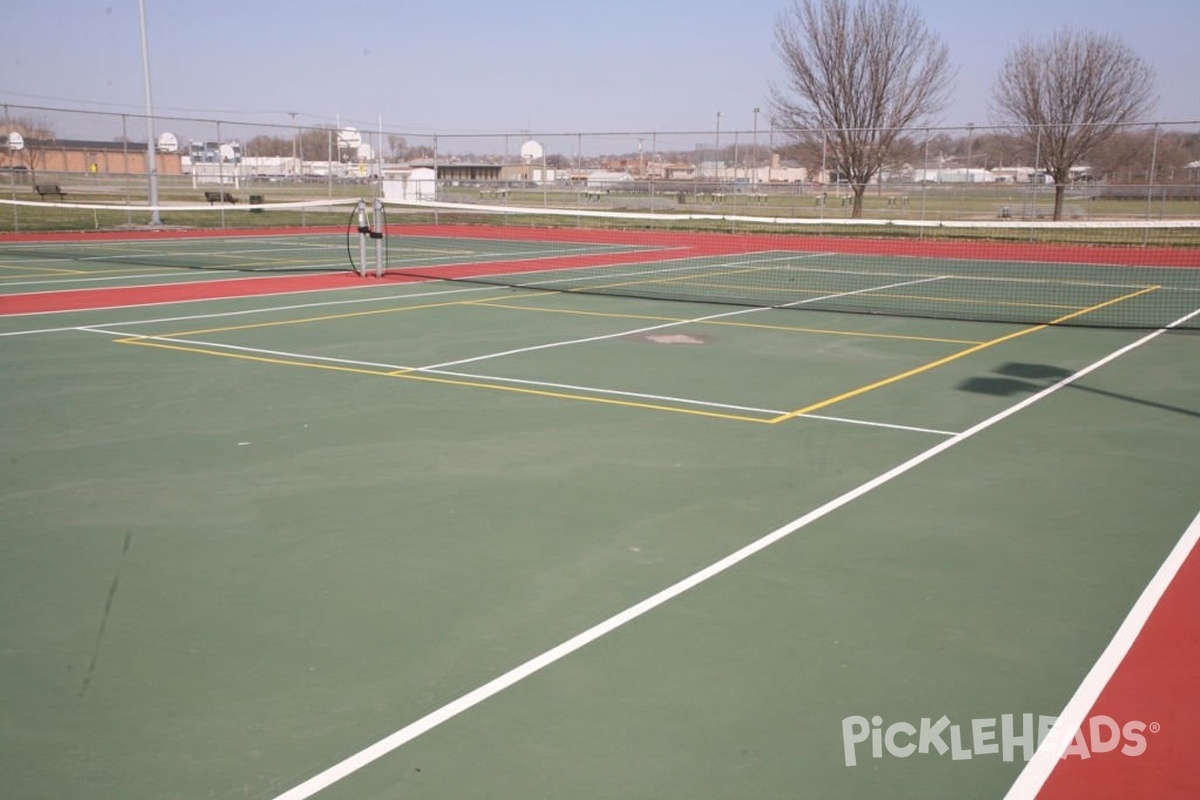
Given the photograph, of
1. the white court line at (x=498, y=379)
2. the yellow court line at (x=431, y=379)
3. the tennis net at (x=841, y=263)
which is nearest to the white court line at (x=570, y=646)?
the white court line at (x=498, y=379)

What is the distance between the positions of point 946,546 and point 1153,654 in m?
1.62

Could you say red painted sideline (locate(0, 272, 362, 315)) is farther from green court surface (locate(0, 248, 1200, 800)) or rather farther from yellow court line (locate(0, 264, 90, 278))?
green court surface (locate(0, 248, 1200, 800))

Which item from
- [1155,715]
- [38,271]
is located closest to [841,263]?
[38,271]

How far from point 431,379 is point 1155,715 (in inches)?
333

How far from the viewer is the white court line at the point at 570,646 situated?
4012 mm

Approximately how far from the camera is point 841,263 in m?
28.4

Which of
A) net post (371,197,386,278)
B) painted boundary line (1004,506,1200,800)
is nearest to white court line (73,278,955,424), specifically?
painted boundary line (1004,506,1200,800)

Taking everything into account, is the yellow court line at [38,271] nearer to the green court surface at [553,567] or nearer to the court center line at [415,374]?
the court center line at [415,374]

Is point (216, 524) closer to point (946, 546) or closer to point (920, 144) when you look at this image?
point (946, 546)

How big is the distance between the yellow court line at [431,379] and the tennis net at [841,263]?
28.2 ft

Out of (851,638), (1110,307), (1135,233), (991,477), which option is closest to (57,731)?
(851,638)

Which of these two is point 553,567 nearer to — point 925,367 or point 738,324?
point 925,367

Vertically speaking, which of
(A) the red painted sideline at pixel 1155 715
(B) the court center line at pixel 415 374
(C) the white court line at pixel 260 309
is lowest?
(A) the red painted sideline at pixel 1155 715

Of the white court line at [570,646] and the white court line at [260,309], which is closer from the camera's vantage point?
the white court line at [570,646]
